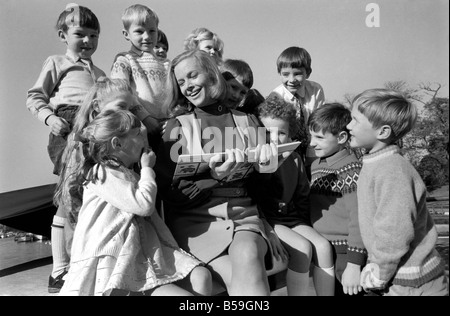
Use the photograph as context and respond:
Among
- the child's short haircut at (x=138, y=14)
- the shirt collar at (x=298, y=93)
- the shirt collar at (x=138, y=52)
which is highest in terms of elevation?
the child's short haircut at (x=138, y=14)

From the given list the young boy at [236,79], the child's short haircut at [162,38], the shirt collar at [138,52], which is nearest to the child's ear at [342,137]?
the young boy at [236,79]

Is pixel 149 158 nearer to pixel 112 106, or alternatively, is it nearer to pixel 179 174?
pixel 179 174

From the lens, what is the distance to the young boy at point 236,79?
271 cm

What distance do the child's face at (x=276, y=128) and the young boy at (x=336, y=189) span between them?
0.17 metres

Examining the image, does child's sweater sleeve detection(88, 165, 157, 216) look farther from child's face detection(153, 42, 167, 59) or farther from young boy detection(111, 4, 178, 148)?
child's face detection(153, 42, 167, 59)

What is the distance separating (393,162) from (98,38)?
1.81 m

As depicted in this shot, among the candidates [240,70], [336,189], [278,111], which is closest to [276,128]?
[278,111]

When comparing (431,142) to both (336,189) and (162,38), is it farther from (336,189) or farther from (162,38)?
(162,38)

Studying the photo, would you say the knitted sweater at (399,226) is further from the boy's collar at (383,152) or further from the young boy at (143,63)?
the young boy at (143,63)

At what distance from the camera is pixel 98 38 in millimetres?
2947

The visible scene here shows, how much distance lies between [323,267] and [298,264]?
0.13 meters

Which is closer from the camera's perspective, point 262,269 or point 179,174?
point 262,269
